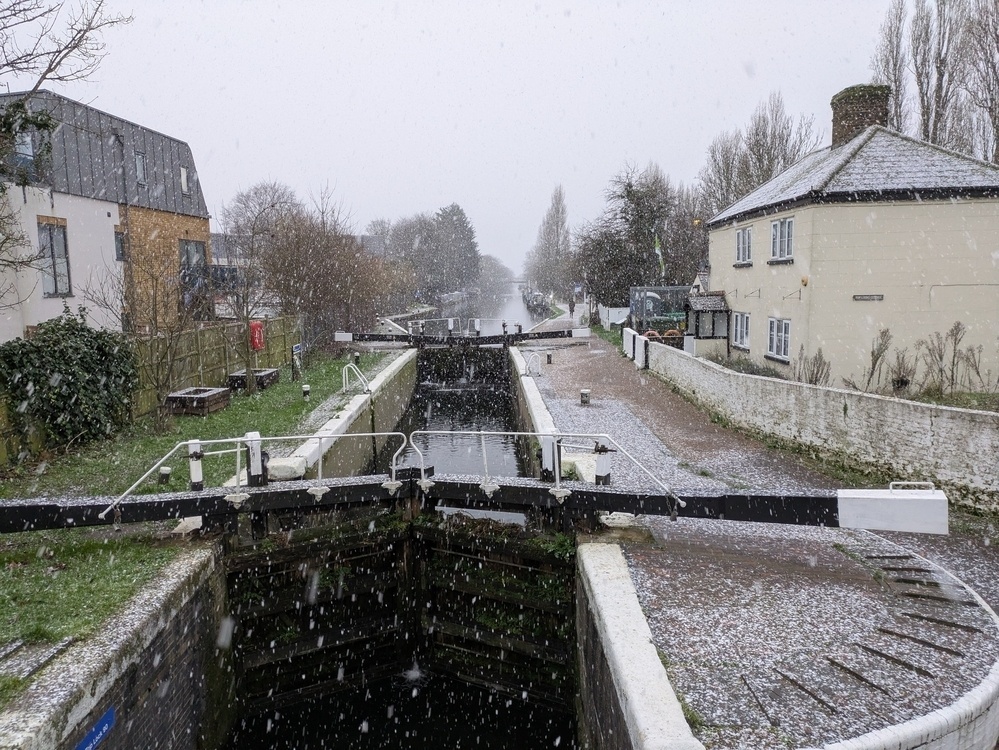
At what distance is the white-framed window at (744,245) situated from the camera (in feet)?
58.2

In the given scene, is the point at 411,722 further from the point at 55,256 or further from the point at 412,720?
the point at 55,256

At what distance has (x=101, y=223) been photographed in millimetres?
Answer: 19281

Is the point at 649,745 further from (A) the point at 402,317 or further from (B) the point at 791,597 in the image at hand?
(A) the point at 402,317

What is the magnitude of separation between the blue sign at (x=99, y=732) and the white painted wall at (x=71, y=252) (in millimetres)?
11988

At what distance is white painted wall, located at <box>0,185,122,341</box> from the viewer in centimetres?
1558

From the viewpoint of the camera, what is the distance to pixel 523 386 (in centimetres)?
1811

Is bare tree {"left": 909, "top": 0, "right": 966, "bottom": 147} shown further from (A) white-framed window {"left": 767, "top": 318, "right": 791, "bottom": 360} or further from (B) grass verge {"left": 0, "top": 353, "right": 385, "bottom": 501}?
(B) grass verge {"left": 0, "top": 353, "right": 385, "bottom": 501}

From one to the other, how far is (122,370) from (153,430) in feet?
3.69

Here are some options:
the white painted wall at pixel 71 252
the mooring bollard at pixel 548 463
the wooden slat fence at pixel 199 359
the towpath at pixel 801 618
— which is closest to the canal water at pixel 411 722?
the towpath at pixel 801 618

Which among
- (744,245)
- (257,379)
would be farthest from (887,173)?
(257,379)

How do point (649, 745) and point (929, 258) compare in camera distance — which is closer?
point (649, 745)

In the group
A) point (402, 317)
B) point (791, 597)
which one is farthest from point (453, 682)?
point (402, 317)

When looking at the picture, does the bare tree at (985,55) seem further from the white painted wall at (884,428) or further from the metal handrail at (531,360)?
the white painted wall at (884,428)

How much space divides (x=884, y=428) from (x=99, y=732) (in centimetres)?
922
